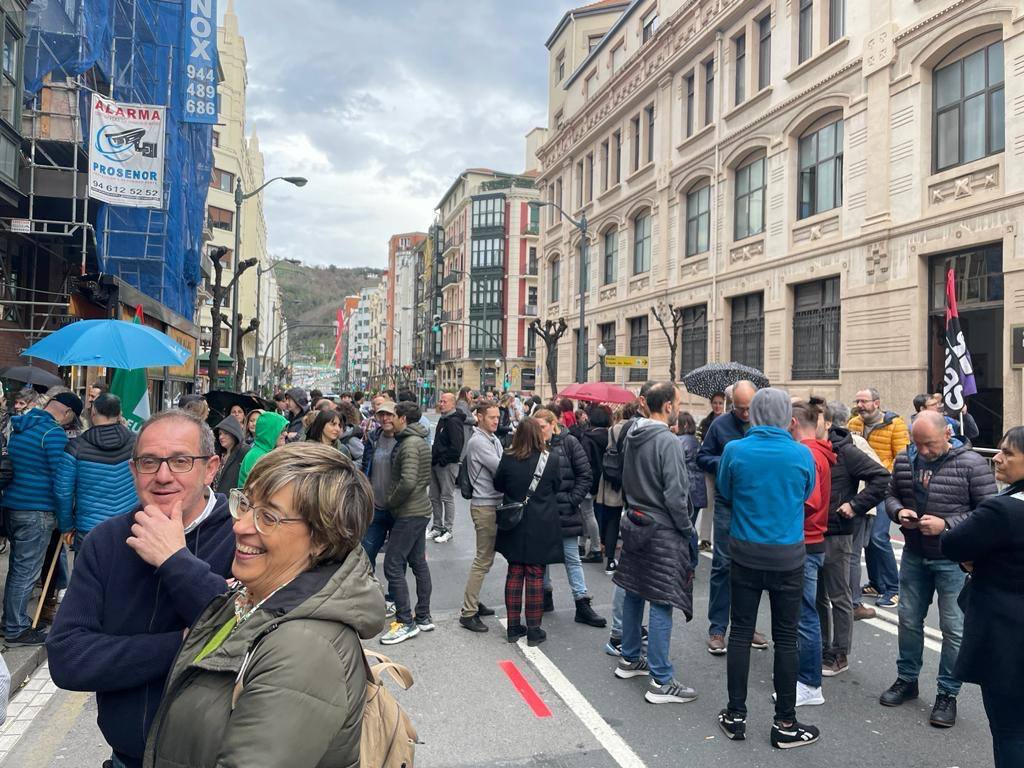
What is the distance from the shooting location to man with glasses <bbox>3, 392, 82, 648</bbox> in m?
5.34

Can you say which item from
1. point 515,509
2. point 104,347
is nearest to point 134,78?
point 104,347

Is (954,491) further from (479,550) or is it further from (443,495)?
(443,495)

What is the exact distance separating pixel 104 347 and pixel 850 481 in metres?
6.63

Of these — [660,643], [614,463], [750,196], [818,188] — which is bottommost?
[660,643]

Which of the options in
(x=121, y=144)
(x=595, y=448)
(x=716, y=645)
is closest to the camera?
(x=716, y=645)

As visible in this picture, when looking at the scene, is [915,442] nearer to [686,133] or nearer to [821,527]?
[821,527]

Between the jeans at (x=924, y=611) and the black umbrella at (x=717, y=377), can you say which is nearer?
the jeans at (x=924, y=611)

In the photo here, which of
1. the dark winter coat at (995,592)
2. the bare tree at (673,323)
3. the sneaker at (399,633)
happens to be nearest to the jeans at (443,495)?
the sneaker at (399,633)

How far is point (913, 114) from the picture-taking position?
16531mm

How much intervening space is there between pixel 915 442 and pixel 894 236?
1462cm

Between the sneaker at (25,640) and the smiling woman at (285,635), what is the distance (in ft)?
15.2

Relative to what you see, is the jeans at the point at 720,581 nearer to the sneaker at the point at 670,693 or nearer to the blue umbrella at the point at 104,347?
the sneaker at the point at 670,693

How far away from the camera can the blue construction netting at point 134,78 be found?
49.6 ft

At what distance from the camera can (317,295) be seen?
514 feet
